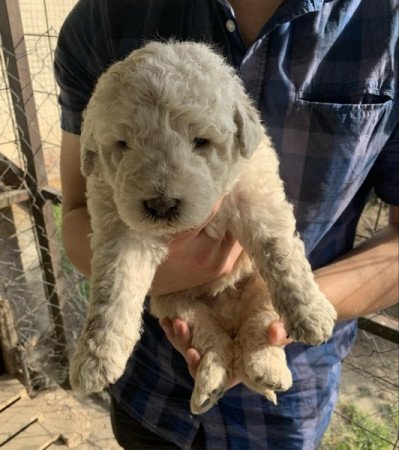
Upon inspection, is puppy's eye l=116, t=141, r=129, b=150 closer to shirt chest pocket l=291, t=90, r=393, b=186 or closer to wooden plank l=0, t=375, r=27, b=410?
shirt chest pocket l=291, t=90, r=393, b=186

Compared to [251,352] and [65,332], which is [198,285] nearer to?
[251,352]

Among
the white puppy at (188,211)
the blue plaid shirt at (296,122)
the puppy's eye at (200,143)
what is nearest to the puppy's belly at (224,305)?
the white puppy at (188,211)

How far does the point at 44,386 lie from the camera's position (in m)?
4.02

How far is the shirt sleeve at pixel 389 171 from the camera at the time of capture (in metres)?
1.62

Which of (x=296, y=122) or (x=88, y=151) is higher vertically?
(x=296, y=122)

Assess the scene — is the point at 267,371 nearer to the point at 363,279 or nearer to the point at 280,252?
the point at 280,252

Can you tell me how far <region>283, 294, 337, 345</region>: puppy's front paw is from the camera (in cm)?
152

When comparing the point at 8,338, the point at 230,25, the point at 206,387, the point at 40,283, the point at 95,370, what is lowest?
the point at 8,338

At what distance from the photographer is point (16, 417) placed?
3621 millimetres

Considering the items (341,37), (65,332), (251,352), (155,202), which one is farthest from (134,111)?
(65,332)

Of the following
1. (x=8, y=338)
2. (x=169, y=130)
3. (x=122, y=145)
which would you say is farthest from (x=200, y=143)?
(x=8, y=338)

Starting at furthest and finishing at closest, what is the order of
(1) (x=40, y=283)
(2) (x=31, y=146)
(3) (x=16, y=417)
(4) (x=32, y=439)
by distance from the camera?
(1) (x=40, y=283) → (3) (x=16, y=417) → (4) (x=32, y=439) → (2) (x=31, y=146)

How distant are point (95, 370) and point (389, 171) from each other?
1187mm

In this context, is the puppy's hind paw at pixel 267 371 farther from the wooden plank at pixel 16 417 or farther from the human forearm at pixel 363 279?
the wooden plank at pixel 16 417
